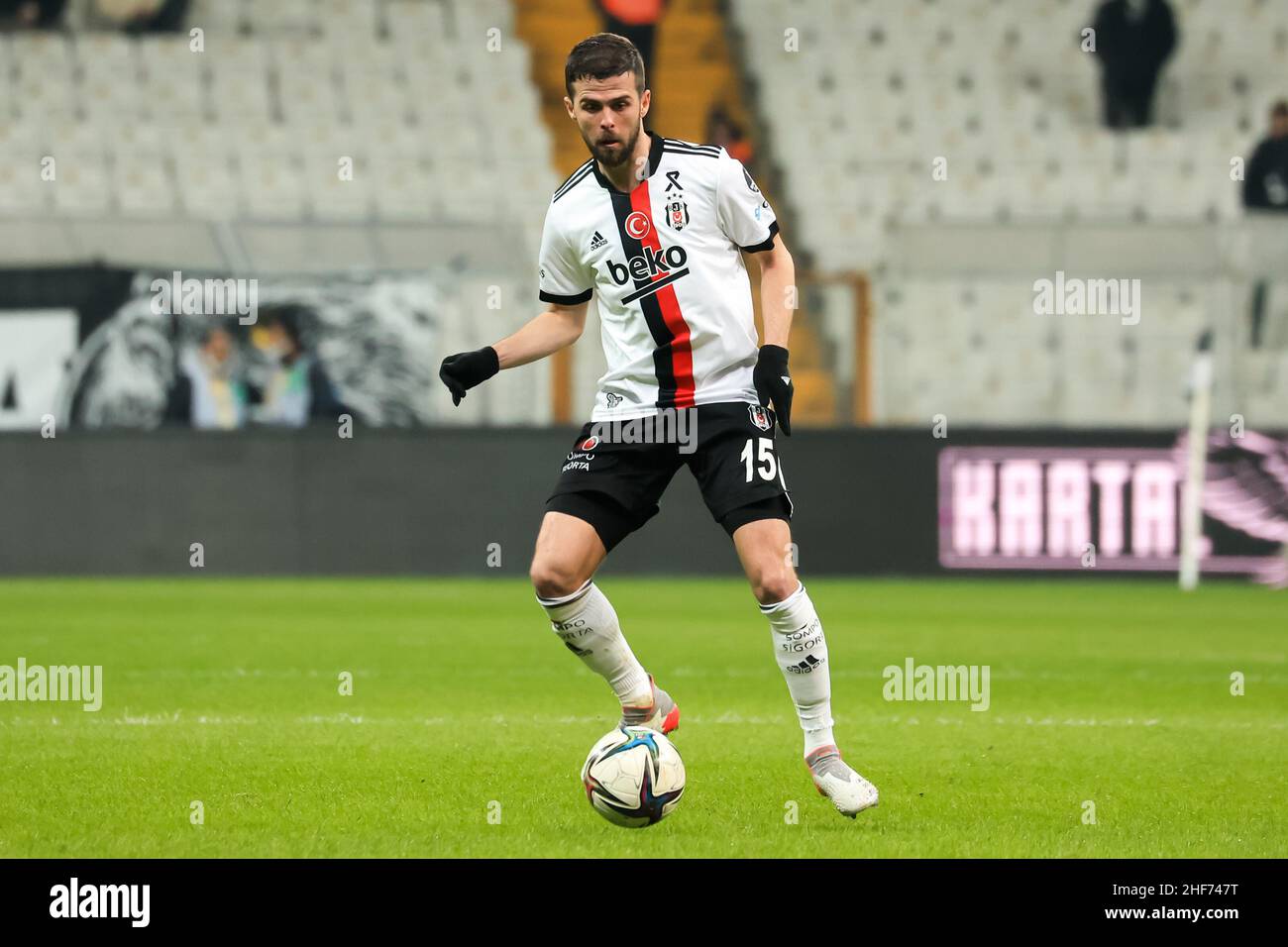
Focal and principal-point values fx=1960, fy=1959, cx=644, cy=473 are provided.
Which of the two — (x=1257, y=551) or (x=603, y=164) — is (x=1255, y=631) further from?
(x=603, y=164)

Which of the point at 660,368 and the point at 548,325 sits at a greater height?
the point at 548,325

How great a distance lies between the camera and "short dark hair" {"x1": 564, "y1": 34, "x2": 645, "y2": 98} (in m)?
5.74

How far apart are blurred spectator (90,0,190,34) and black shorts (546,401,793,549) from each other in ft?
53.8

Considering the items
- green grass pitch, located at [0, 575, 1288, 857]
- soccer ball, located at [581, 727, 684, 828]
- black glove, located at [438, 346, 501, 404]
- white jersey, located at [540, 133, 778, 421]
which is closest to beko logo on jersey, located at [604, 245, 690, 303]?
white jersey, located at [540, 133, 778, 421]

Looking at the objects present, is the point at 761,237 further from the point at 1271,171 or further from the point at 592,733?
the point at 1271,171

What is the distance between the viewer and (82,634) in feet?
37.9

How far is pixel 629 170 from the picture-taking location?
6031mm

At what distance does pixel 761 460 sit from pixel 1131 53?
53.7 feet

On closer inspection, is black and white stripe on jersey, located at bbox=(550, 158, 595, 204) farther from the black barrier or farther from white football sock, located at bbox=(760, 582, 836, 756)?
the black barrier

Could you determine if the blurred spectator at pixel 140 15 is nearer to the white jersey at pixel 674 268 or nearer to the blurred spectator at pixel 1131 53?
the blurred spectator at pixel 1131 53

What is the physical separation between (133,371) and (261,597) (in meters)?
3.56

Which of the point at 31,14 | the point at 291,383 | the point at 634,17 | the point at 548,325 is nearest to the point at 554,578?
the point at 548,325

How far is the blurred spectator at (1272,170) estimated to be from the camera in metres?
18.5

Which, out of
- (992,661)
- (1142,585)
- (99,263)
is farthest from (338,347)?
(992,661)
